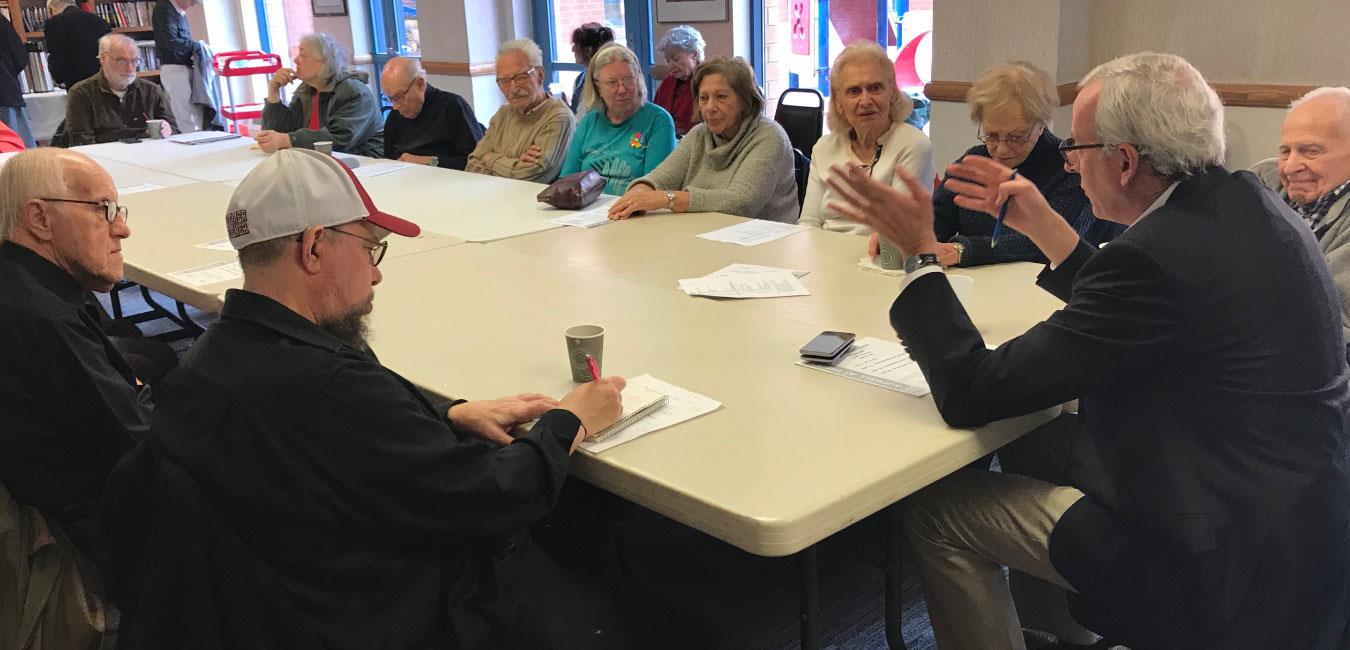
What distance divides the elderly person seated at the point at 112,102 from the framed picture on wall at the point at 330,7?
340cm

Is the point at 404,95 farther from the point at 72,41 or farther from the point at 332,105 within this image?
the point at 72,41

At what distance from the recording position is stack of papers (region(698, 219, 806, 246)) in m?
2.82

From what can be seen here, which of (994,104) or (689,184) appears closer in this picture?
(994,104)

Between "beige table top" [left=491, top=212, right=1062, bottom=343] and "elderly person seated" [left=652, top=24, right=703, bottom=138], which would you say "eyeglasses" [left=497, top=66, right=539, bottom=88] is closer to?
"elderly person seated" [left=652, top=24, right=703, bottom=138]

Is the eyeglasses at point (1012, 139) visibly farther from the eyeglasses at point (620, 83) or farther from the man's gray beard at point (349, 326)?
the man's gray beard at point (349, 326)

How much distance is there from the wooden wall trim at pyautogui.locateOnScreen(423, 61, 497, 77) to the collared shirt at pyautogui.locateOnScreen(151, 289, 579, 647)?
21.3 feet

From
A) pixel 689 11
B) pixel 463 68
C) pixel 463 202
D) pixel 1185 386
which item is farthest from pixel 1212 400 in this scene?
pixel 463 68

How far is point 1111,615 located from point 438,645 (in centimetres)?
99

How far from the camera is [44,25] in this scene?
7.87m

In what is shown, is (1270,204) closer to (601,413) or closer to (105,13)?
(601,413)

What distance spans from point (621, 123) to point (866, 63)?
1.26 m

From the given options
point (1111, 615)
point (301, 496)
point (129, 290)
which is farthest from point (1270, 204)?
point (129, 290)

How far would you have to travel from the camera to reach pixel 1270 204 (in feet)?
4.96

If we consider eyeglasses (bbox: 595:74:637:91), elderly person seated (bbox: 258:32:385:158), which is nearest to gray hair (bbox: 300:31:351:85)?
elderly person seated (bbox: 258:32:385:158)
